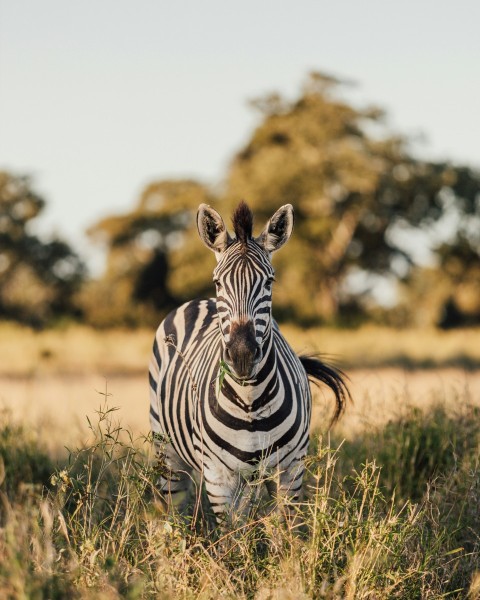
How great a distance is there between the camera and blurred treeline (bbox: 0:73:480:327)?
108ft

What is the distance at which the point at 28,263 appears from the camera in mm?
35719

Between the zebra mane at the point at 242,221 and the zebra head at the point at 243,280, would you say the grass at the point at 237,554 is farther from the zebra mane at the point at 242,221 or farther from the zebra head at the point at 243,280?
the zebra mane at the point at 242,221

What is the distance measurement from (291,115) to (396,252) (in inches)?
300

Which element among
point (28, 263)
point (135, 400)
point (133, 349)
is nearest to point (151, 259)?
point (28, 263)

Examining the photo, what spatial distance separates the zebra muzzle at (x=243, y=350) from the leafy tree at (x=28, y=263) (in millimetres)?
31122

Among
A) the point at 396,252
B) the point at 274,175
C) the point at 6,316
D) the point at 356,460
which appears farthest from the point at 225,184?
the point at 356,460

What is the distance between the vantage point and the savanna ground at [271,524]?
3576 millimetres

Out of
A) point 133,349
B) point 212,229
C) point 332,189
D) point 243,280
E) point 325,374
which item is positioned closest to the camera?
point 243,280

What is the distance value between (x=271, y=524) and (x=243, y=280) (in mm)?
1256

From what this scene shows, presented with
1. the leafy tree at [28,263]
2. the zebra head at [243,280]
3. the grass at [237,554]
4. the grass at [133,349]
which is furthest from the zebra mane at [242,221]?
the leafy tree at [28,263]

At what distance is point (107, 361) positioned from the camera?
22406mm

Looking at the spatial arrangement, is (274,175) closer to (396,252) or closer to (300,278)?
(300,278)

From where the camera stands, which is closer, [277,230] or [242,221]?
[242,221]

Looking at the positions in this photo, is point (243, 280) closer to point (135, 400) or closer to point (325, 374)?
point (325, 374)
